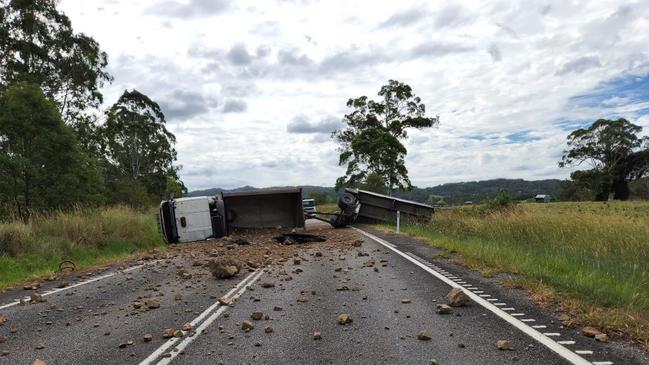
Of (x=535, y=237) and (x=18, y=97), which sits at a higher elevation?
(x=18, y=97)

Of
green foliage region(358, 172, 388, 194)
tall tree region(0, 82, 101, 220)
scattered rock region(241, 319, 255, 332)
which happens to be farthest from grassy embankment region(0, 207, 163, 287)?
green foliage region(358, 172, 388, 194)

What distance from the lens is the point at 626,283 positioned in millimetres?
7203

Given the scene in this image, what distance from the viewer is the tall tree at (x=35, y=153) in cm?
1950

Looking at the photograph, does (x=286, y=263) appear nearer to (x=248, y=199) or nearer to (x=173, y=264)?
(x=173, y=264)

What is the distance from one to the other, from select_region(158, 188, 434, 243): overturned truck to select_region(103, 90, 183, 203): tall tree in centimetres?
2384

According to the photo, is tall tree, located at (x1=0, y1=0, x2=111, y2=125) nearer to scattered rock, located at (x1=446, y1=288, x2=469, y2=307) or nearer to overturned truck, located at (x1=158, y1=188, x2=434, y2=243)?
overturned truck, located at (x1=158, y1=188, x2=434, y2=243)

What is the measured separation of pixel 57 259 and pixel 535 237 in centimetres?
1354

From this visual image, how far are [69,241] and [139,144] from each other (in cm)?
3781

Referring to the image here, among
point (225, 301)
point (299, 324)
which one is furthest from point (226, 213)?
point (299, 324)

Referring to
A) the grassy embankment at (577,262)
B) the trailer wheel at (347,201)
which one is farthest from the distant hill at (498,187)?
the grassy embankment at (577,262)

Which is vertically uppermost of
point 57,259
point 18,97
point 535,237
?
point 18,97

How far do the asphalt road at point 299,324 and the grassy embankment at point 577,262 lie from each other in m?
0.45

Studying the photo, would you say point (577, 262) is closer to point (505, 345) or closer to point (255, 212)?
point (505, 345)

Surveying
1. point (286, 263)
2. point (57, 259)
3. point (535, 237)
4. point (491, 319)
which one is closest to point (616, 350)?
point (491, 319)
